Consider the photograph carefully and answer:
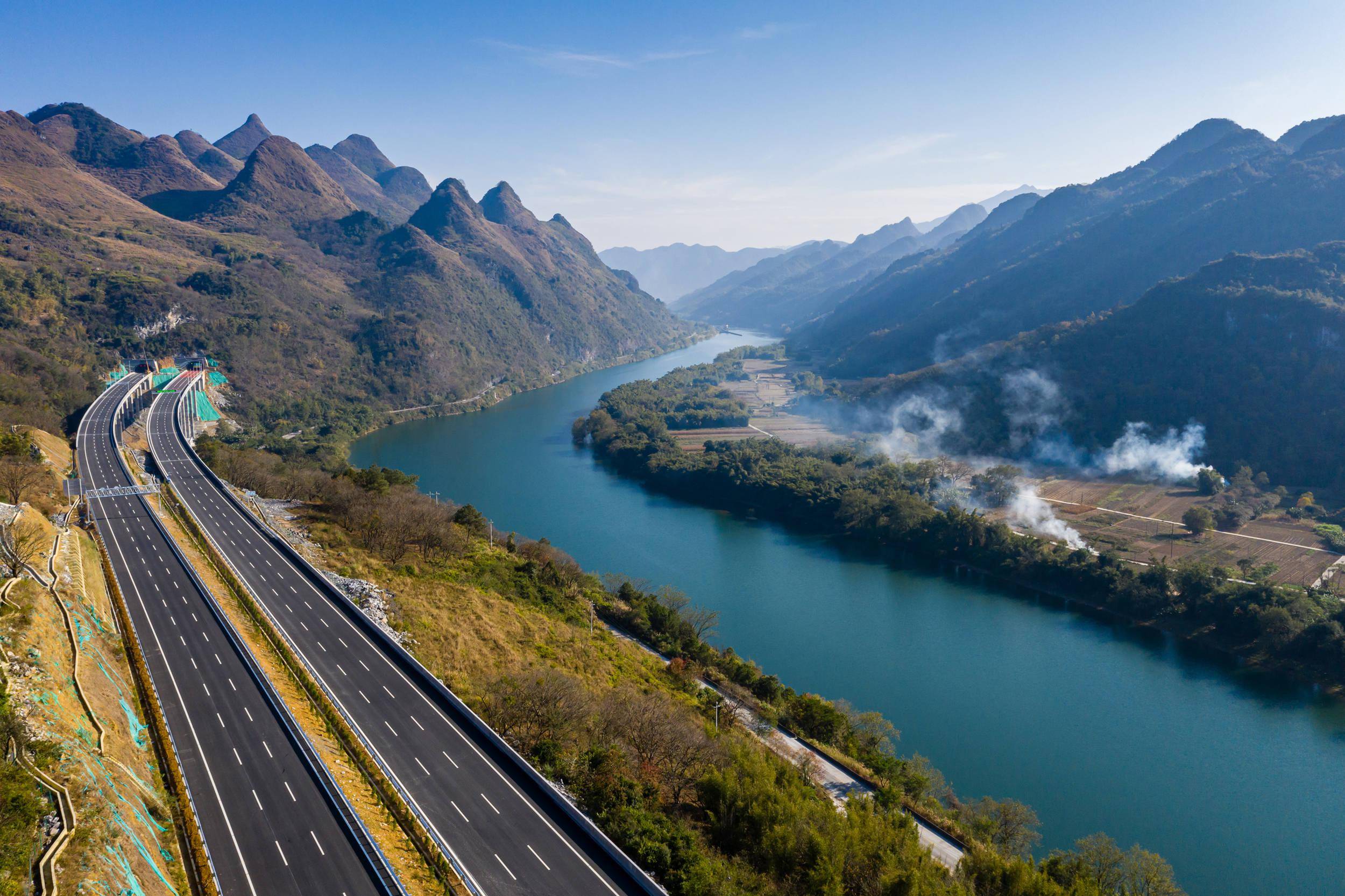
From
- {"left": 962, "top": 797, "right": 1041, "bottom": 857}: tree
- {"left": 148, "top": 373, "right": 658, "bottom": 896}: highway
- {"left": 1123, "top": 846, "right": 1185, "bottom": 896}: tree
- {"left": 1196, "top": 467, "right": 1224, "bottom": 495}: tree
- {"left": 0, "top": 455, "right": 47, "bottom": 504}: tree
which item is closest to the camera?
{"left": 148, "top": 373, "right": 658, "bottom": 896}: highway

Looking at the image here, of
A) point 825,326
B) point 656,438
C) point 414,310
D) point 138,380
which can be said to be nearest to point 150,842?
point 656,438

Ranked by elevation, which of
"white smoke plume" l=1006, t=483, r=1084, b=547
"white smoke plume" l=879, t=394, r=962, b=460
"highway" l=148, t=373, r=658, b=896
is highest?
"white smoke plume" l=879, t=394, r=962, b=460

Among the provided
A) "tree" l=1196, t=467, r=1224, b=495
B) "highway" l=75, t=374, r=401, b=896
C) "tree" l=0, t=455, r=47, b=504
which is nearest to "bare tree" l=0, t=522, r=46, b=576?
"highway" l=75, t=374, r=401, b=896

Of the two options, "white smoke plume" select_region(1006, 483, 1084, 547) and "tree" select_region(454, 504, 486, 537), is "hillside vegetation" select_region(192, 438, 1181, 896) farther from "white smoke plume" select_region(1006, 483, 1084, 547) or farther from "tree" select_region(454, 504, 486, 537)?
"white smoke plume" select_region(1006, 483, 1084, 547)

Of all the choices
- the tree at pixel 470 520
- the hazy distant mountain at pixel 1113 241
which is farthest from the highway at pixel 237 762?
the hazy distant mountain at pixel 1113 241

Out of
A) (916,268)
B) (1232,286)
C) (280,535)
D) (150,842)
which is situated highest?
(916,268)

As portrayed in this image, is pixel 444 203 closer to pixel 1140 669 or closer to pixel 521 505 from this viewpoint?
pixel 521 505
